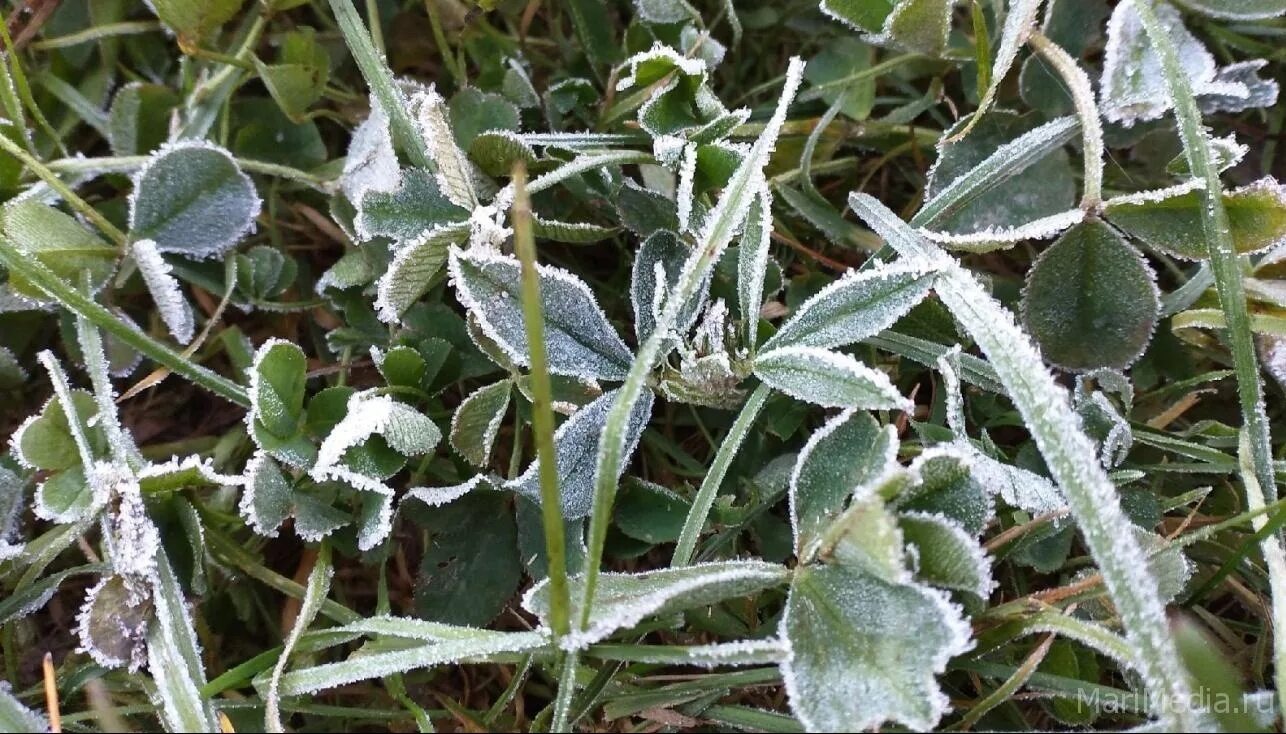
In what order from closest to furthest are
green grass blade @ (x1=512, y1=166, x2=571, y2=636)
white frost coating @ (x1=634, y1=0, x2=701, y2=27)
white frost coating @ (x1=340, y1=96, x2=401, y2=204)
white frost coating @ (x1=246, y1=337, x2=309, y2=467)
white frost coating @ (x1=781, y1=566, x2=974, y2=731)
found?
green grass blade @ (x1=512, y1=166, x2=571, y2=636) → white frost coating @ (x1=781, y1=566, x2=974, y2=731) → white frost coating @ (x1=246, y1=337, x2=309, y2=467) → white frost coating @ (x1=340, y1=96, x2=401, y2=204) → white frost coating @ (x1=634, y1=0, x2=701, y2=27)

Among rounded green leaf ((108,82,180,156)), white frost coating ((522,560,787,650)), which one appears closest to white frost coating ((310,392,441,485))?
white frost coating ((522,560,787,650))

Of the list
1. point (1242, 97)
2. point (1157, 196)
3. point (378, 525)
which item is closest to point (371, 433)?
point (378, 525)

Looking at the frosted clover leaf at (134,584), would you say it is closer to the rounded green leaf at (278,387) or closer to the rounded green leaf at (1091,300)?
the rounded green leaf at (278,387)

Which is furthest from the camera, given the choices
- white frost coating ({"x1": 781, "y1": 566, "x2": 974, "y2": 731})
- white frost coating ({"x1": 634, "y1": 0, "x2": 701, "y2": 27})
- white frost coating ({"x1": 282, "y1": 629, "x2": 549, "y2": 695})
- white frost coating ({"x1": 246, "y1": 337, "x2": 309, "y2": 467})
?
white frost coating ({"x1": 634, "y1": 0, "x2": 701, "y2": 27})

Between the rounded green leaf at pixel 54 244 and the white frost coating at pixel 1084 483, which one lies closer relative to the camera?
the white frost coating at pixel 1084 483

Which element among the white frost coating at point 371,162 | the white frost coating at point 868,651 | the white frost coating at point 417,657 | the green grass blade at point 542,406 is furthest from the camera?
the white frost coating at point 371,162

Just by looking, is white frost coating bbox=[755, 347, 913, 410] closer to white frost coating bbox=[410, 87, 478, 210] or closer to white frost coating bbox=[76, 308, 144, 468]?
white frost coating bbox=[410, 87, 478, 210]

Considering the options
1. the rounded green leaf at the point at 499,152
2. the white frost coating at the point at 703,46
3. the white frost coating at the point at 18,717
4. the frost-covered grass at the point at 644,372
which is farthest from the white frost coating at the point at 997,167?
the white frost coating at the point at 18,717

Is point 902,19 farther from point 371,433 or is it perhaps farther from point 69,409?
point 69,409
